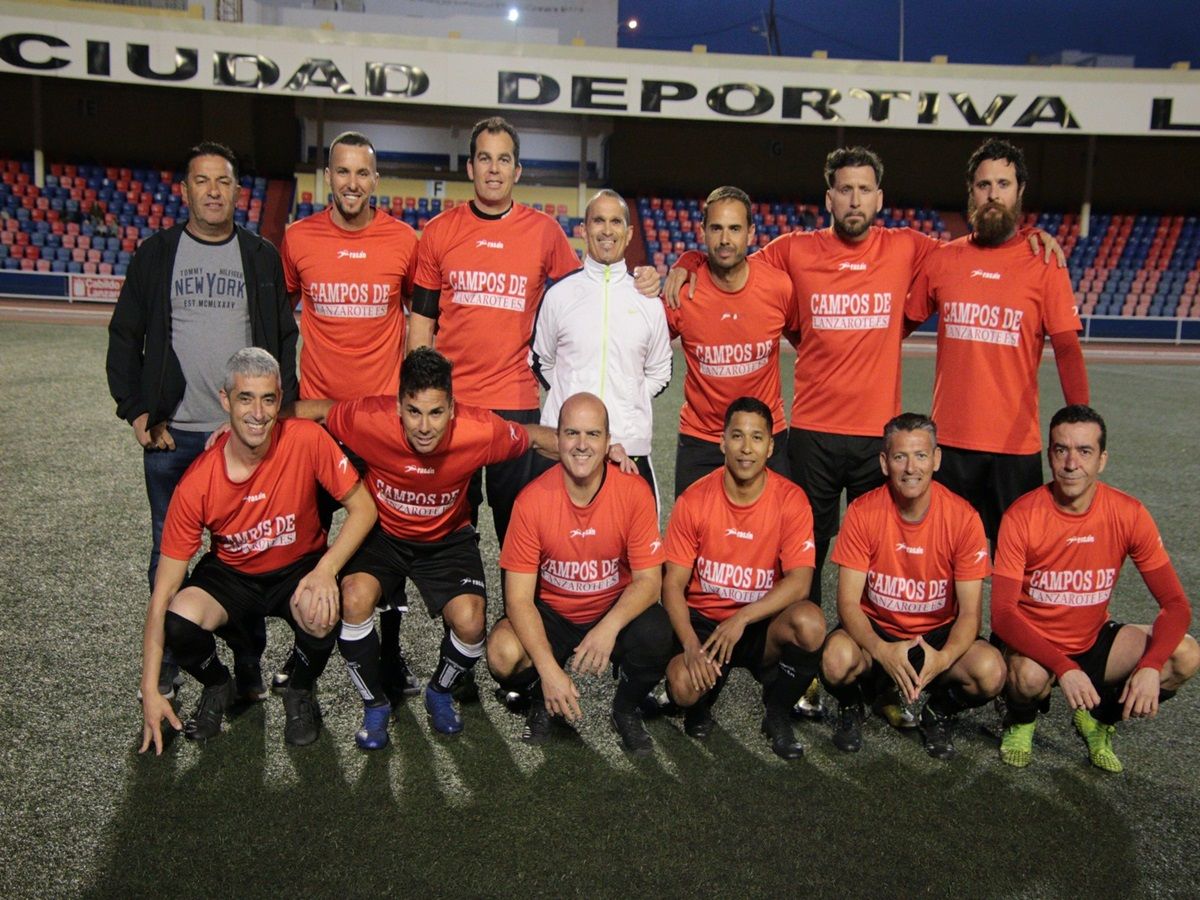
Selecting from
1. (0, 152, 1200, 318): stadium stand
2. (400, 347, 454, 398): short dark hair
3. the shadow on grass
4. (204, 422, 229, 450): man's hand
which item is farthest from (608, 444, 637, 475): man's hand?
(0, 152, 1200, 318): stadium stand

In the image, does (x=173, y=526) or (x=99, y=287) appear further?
(x=99, y=287)

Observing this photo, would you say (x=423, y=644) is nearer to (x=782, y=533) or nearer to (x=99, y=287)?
(x=782, y=533)

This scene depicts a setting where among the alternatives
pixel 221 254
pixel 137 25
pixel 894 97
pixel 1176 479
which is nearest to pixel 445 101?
pixel 137 25

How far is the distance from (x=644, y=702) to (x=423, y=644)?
1.12 m

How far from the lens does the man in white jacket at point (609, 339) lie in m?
4.02

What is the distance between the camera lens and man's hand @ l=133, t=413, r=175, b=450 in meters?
3.85

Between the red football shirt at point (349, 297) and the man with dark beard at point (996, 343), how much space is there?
2293 millimetres

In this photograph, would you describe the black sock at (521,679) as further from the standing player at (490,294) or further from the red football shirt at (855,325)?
the red football shirt at (855,325)

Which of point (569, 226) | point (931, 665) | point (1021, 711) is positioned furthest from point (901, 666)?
point (569, 226)

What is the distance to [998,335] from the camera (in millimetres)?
4047

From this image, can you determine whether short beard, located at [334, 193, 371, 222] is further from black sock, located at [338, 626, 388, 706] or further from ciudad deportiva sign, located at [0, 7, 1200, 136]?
ciudad deportiva sign, located at [0, 7, 1200, 136]

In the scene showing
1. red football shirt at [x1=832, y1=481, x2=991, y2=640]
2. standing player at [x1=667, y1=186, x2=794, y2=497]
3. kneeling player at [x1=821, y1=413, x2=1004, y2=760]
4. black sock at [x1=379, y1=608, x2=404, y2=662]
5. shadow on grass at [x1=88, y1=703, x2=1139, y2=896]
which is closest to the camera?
shadow on grass at [x1=88, y1=703, x2=1139, y2=896]

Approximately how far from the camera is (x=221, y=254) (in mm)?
3922

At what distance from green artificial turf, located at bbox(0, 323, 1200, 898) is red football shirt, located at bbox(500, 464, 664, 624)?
0.60 meters
